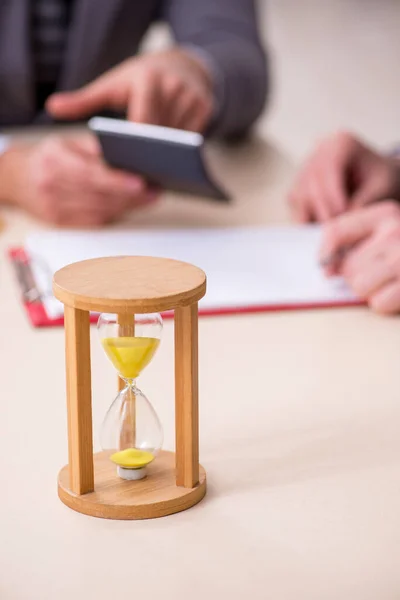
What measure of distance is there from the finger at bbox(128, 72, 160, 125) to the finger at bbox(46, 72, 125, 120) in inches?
1.3

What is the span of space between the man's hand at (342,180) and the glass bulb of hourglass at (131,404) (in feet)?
2.68

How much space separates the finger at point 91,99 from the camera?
1504mm

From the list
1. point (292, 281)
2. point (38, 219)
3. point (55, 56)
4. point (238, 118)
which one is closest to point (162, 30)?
point (55, 56)

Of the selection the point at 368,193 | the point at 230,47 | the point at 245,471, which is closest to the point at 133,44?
the point at 230,47

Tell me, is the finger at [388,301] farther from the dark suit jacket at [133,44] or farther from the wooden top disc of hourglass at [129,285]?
the dark suit jacket at [133,44]

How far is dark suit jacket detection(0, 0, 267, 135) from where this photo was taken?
1806 mm

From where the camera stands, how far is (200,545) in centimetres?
56

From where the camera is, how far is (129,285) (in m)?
0.58

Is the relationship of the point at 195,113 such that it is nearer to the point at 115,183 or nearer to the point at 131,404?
the point at 115,183

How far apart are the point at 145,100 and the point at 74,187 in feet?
0.71

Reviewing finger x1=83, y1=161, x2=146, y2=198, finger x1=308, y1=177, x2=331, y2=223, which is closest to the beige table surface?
finger x1=83, y1=161, x2=146, y2=198

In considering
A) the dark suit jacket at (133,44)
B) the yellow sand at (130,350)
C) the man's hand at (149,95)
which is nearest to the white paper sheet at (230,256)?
the man's hand at (149,95)

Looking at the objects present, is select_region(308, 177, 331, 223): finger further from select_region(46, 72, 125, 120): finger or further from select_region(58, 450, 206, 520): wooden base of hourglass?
select_region(58, 450, 206, 520): wooden base of hourglass

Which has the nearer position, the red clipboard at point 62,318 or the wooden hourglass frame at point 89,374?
the wooden hourglass frame at point 89,374
